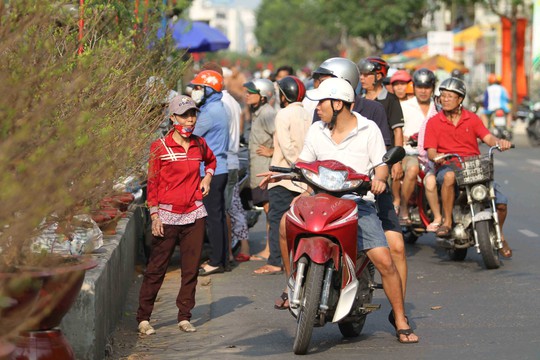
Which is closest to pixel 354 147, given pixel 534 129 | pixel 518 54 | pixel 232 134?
pixel 232 134

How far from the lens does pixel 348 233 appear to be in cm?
764

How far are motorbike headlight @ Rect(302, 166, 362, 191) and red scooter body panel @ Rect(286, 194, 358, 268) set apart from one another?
7 centimetres

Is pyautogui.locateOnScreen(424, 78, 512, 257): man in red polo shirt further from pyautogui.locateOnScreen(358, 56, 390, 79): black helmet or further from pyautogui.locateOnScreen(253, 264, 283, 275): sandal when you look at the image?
pyautogui.locateOnScreen(253, 264, 283, 275): sandal

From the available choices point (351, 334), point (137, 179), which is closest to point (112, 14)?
point (137, 179)

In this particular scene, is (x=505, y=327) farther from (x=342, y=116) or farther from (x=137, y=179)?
(x=137, y=179)

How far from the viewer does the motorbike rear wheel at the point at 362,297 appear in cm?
806

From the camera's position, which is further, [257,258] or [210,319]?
[257,258]

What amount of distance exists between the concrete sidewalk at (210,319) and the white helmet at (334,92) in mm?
1668

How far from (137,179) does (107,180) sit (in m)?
2.73

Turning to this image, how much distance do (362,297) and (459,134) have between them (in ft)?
13.9

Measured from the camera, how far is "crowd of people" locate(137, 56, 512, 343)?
8.13 metres

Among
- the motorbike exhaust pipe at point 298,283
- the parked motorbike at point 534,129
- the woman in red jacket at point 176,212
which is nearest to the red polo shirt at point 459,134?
the woman in red jacket at point 176,212

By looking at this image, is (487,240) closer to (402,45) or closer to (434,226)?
(434,226)

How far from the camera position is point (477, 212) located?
1166 centimetres
